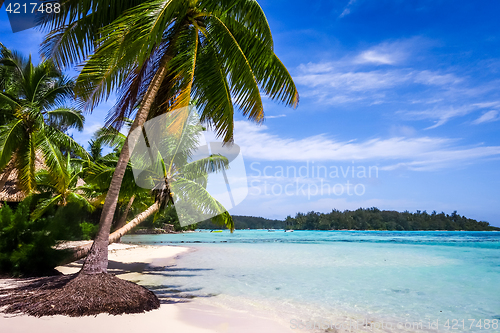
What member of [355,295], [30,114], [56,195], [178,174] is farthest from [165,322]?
[56,195]

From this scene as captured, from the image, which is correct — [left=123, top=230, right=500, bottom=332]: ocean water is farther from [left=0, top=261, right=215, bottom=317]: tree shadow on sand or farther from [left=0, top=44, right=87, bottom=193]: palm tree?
[left=0, top=44, right=87, bottom=193]: palm tree

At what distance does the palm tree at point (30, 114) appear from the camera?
10.6 meters

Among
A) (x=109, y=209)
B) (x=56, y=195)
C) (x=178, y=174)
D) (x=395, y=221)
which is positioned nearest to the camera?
(x=109, y=209)

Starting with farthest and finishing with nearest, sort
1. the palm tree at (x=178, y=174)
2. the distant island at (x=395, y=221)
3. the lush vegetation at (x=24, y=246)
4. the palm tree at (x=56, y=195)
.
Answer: the distant island at (x=395, y=221) < the palm tree at (x=56, y=195) < the palm tree at (x=178, y=174) < the lush vegetation at (x=24, y=246)

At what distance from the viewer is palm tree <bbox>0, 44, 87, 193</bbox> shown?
10.6 meters

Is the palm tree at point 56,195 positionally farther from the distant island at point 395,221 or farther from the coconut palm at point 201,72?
the distant island at point 395,221

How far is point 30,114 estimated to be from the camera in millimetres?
10648

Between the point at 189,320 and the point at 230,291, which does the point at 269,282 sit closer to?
the point at 230,291

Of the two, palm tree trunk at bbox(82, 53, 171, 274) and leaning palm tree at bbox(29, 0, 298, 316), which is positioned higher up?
leaning palm tree at bbox(29, 0, 298, 316)

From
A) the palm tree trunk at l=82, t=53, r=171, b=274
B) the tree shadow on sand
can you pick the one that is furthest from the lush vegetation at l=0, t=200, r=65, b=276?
the palm tree trunk at l=82, t=53, r=171, b=274

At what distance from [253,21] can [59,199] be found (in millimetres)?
16270

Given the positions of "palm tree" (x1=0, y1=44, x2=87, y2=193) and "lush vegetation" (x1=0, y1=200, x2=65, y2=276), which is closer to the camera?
"lush vegetation" (x1=0, y1=200, x2=65, y2=276)

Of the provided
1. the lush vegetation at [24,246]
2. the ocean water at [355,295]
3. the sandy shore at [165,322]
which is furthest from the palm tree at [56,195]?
the sandy shore at [165,322]

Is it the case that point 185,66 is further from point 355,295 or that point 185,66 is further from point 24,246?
point 355,295
